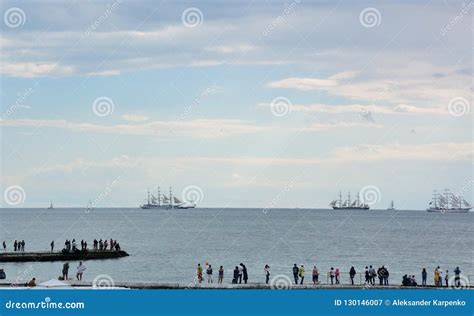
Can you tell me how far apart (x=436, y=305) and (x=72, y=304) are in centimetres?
1292

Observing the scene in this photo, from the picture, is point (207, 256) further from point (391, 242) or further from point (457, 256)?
point (391, 242)

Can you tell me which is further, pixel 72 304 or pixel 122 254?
pixel 122 254

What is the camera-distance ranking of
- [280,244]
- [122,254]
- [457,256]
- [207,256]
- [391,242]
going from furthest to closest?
[391,242] → [280,244] → [457,256] → [207,256] → [122,254]

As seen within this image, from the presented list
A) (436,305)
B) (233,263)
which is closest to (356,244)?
(233,263)

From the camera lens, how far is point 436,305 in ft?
90.9

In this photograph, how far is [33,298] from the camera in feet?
89.5

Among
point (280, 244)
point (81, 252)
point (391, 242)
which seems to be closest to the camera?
point (81, 252)

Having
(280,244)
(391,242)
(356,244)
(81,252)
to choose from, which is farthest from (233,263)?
(391,242)

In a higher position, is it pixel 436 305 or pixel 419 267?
pixel 419 267

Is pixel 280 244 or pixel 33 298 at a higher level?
pixel 280 244

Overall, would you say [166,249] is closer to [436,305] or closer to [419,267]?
[419,267]

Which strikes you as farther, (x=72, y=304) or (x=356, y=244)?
(x=356, y=244)

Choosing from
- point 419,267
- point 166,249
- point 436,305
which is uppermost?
point 166,249

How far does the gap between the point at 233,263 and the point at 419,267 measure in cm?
1966
